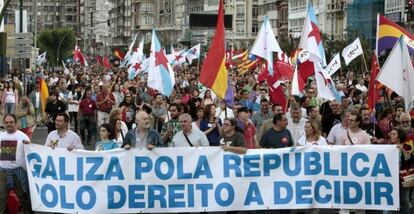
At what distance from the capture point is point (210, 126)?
51.1 feet

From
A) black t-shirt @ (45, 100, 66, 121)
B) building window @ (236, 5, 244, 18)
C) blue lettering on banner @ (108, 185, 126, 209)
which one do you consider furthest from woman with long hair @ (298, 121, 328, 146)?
building window @ (236, 5, 244, 18)

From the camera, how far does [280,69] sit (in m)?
24.8

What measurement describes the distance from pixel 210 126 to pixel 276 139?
7.82 feet

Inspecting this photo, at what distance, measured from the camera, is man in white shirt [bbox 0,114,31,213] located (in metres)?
12.2

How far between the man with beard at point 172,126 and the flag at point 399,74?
269 centimetres

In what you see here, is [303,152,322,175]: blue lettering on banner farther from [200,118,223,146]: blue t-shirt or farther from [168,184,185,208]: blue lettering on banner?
[200,118,223,146]: blue t-shirt

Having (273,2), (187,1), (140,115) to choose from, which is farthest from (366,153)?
(187,1)

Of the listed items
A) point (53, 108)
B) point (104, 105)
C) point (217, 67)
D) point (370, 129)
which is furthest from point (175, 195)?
point (53, 108)

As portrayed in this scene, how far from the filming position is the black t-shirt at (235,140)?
42.6ft

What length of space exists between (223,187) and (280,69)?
497 inches

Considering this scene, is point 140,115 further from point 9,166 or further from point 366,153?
point 366,153

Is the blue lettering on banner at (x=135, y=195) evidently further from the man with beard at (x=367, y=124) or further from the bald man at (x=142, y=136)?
the man with beard at (x=367, y=124)

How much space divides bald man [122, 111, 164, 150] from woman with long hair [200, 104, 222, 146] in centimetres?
264

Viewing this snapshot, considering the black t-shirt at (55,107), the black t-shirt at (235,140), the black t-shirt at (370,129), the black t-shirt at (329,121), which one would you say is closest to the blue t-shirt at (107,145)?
the black t-shirt at (235,140)
